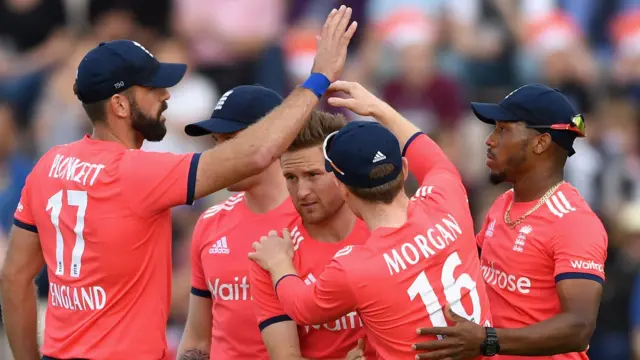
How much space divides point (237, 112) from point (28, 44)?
25.8 ft

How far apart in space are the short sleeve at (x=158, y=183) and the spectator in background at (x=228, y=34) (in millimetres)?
7381

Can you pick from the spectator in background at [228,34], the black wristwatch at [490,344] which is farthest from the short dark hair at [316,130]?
the spectator in background at [228,34]

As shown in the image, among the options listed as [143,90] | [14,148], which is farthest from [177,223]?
[143,90]

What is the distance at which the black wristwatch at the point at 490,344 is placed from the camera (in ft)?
18.6

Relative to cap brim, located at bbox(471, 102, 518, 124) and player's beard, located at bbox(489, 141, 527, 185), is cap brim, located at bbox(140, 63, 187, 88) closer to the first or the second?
cap brim, located at bbox(471, 102, 518, 124)

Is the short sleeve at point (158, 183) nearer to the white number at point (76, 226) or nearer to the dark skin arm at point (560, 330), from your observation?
the white number at point (76, 226)

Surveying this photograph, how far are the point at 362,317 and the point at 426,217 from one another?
56 cm

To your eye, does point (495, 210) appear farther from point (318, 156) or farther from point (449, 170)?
point (318, 156)

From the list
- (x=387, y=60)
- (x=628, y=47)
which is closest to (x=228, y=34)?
(x=387, y=60)

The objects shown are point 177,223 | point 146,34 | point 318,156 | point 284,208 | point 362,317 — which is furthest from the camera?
point 146,34

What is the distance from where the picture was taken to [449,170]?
20.5 feet

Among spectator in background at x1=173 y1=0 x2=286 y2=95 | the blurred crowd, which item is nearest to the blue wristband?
the blurred crowd

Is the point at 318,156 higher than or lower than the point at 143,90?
lower

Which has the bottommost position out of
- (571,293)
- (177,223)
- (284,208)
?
(571,293)
